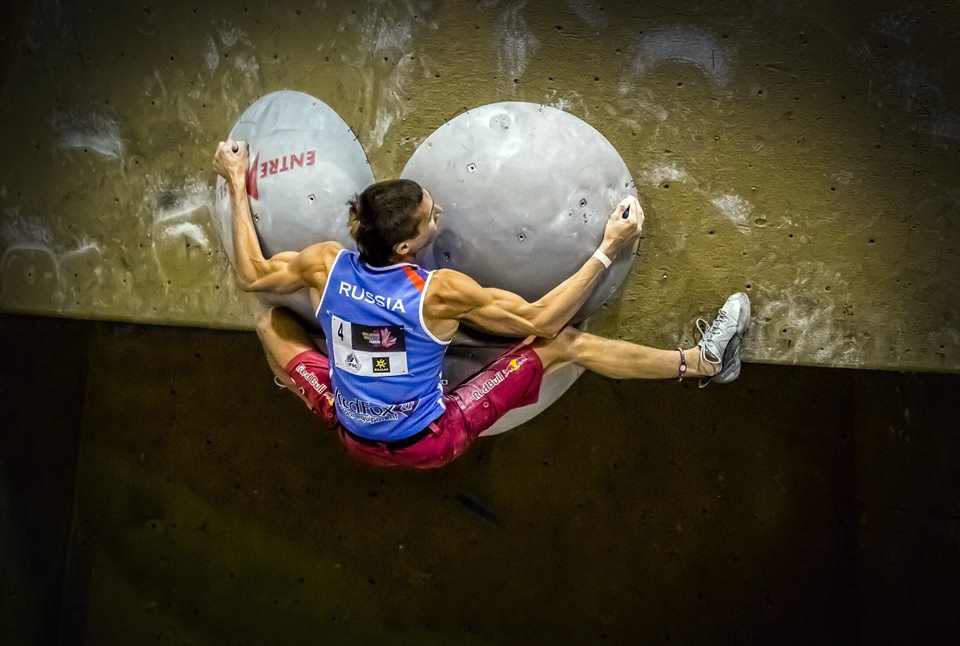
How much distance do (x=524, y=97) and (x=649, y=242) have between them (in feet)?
1.75

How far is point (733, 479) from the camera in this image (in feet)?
11.9

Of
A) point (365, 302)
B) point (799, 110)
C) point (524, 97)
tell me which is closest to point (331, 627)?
point (365, 302)

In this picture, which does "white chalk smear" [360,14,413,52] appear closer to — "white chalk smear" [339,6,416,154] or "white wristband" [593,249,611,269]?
"white chalk smear" [339,6,416,154]

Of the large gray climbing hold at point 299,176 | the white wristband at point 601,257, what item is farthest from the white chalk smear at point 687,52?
the large gray climbing hold at point 299,176

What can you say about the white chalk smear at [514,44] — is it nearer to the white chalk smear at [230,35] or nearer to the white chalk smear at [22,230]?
the white chalk smear at [230,35]

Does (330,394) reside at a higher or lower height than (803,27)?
lower

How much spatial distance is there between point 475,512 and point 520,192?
63.5 inches

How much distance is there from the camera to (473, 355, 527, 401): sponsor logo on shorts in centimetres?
259

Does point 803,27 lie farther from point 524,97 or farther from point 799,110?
point 524,97

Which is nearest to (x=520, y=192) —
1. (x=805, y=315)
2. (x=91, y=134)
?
(x=805, y=315)

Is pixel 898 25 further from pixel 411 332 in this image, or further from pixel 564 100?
pixel 411 332

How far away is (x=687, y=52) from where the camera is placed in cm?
280

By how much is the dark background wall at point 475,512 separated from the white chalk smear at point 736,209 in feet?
3.24

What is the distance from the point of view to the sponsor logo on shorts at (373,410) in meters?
2.53
